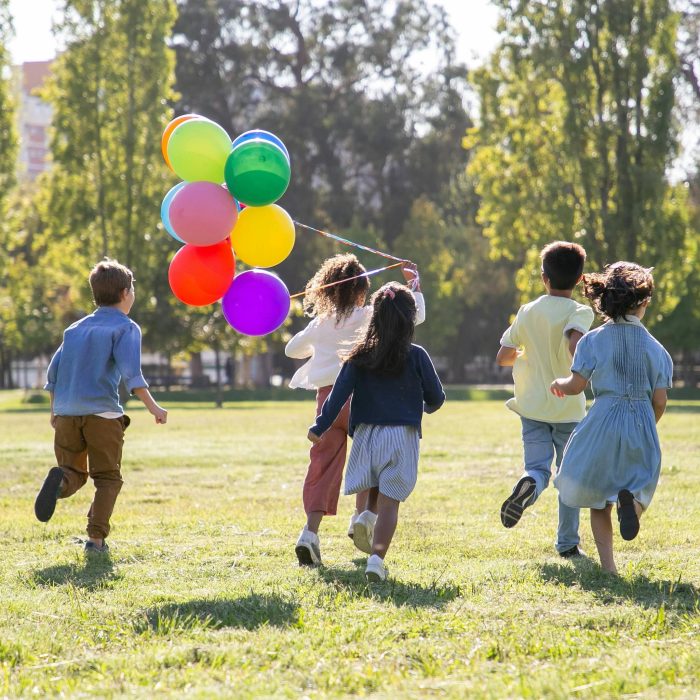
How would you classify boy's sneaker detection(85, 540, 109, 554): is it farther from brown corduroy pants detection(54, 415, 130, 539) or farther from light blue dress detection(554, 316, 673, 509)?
light blue dress detection(554, 316, 673, 509)

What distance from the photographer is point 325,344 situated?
259 inches

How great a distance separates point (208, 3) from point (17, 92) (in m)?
14.3

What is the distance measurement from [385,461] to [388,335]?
674 millimetres

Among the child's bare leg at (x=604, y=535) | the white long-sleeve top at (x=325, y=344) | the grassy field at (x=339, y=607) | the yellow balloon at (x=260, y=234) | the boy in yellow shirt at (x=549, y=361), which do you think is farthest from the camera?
the yellow balloon at (x=260, y=234)

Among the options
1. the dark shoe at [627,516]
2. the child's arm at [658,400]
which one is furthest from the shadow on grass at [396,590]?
the child's arm at [658,400]

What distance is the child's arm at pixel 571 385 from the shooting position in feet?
18.5

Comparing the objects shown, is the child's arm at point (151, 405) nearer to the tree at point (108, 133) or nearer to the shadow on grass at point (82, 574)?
the shadow on grass at point (82, 574)

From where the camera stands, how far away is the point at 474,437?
16656 millimetres

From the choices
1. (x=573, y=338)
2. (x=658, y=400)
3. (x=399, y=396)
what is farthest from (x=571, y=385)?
(x=399, y=396)

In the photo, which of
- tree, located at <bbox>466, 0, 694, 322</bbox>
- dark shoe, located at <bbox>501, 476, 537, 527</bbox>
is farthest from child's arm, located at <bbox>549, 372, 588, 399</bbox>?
tree, located at <bbox>466, 0, 694, 322</bbox>

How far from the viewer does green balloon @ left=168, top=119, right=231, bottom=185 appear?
6902 mm

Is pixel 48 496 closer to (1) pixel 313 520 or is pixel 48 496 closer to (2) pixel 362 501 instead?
(1) pixel 313 520

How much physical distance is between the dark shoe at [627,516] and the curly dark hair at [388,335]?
4.37ft

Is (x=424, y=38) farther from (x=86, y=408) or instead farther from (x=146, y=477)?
(x=86, y=408)
